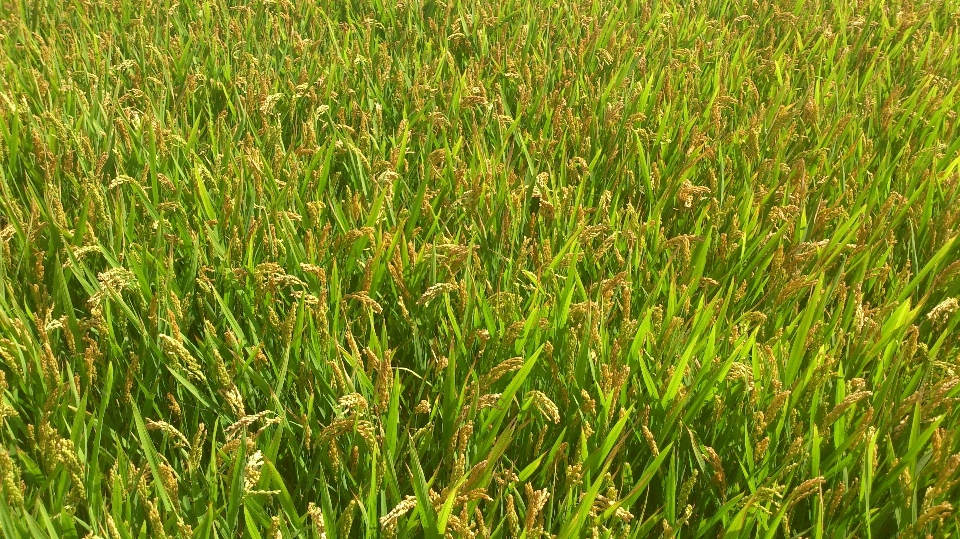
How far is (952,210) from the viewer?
203cm

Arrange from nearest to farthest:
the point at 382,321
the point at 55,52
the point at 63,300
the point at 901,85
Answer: the point at 63,300, the point at 382,321, the point at 55,52, the point at 901,85

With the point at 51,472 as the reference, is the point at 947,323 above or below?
below

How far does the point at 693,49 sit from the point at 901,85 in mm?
765

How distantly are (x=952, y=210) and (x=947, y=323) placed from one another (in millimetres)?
421

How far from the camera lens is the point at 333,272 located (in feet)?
5.25

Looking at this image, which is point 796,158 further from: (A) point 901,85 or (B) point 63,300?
(B) point 63,300

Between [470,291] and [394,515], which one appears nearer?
[394,515]

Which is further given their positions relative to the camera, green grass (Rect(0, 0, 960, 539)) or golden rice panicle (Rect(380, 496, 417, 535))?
green grass (Rect(0, 0, 960, 539))

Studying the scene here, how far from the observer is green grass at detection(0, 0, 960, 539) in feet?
4.10

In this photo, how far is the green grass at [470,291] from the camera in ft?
4.10

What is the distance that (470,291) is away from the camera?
155 cm

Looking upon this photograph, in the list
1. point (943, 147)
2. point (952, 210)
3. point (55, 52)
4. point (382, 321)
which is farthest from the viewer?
point (55, 52)

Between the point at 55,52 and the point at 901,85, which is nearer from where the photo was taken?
the point at 55,52

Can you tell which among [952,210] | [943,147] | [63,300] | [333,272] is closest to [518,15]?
[943,147]
